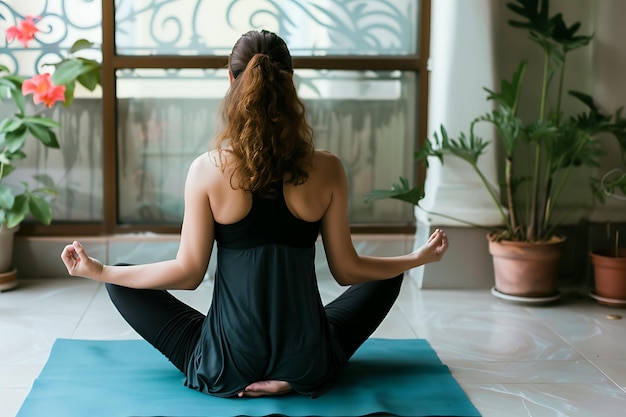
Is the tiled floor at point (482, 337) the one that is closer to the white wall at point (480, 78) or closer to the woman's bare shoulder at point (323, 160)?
the white wall at point (480, 78)

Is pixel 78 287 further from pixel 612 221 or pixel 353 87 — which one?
pixel 612 221

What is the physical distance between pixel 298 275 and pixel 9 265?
1773 millimetres

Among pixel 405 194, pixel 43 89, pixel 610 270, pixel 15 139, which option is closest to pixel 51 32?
pixel 43 89

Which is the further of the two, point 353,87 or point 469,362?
point 353,87

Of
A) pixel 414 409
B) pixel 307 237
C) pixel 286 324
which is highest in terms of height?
pixel 307 237

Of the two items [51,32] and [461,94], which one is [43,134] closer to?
[51,32]

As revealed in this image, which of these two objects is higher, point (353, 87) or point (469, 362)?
point (353, 87)

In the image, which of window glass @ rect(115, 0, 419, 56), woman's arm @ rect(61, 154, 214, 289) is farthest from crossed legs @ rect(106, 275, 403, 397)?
window glass @ rect(115, 0, 419, 56)

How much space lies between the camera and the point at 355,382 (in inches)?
96.0

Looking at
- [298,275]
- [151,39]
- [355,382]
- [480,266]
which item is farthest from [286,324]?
[151,39]

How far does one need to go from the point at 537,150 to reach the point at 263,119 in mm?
1729

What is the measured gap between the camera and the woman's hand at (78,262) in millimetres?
2164

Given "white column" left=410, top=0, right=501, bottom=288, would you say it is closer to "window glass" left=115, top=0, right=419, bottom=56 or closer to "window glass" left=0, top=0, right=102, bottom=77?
"window glass" left=115, top=0, right=419, bottom=56

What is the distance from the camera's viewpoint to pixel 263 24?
146 inches
